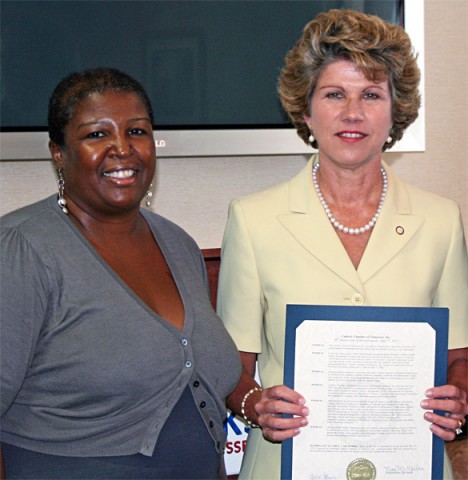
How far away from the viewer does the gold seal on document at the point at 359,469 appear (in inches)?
66.0

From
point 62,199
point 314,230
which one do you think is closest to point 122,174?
point 62,199

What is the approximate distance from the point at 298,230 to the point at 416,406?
0.45 m

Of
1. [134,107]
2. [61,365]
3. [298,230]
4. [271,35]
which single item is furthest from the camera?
[271,35]

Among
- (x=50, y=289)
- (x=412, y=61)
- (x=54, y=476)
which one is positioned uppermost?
(x=412, y=61)

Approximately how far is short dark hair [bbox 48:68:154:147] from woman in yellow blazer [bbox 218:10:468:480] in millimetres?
389

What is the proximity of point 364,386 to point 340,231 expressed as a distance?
14.4 inches

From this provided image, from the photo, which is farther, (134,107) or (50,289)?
(134,107)

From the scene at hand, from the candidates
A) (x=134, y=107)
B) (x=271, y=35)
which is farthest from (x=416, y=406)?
(x=271, y=35)

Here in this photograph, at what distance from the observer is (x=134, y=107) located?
1.66m

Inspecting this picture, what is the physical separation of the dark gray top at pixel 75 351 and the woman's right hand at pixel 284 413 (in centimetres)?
15

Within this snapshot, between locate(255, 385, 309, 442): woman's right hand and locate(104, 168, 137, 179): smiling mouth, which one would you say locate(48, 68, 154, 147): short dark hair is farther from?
locate(255, 385, 309, 442): woman's right hand

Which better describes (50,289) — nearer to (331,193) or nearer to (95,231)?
(95,231)

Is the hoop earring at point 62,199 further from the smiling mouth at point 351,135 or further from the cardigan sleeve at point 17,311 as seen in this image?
the smiling mouth at point 351,135

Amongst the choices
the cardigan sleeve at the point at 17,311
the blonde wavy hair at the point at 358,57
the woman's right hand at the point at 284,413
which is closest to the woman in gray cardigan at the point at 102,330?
the cardigan sleeve at the point at 17,311
